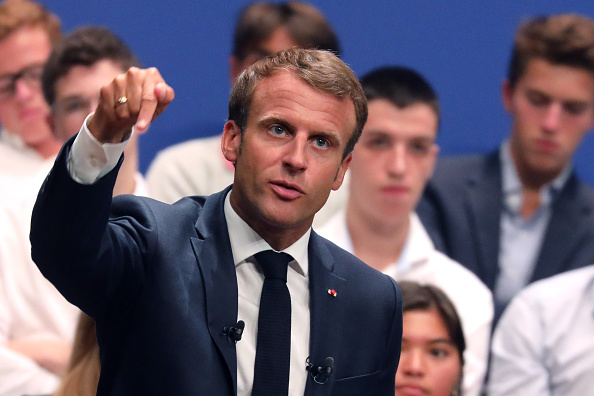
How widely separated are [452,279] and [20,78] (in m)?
1.72

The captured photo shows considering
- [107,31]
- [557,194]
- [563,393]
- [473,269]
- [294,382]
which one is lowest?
[563,393]

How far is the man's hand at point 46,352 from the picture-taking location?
9.30ft

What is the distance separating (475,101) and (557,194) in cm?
66

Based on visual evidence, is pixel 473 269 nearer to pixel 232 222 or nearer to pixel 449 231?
pixel 449 231

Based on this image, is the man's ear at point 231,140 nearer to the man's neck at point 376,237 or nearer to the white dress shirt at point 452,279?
the white dress shirt at point 452,279

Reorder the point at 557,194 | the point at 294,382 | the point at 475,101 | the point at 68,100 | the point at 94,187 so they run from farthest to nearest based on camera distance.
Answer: the point at 475,101 < the point at 557,194 < the point at 68,100 < the point at 294,382 < the point at 94,187

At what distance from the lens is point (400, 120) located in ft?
11.0

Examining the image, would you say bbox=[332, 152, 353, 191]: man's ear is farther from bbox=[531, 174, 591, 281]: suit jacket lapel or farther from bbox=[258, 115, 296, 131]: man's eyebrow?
bbox=[531, 174, 591, 281]: suit jacket lapel

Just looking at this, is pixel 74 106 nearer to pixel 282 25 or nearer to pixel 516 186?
pixel 282 25

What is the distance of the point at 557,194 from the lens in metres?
3.67

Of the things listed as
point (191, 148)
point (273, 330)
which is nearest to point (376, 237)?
point (191, 148)

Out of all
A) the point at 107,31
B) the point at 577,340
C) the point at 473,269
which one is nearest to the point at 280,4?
the point at 107,31

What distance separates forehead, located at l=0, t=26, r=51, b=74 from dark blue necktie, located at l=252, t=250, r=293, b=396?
2112mm

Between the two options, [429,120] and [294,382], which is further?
[429,120]
